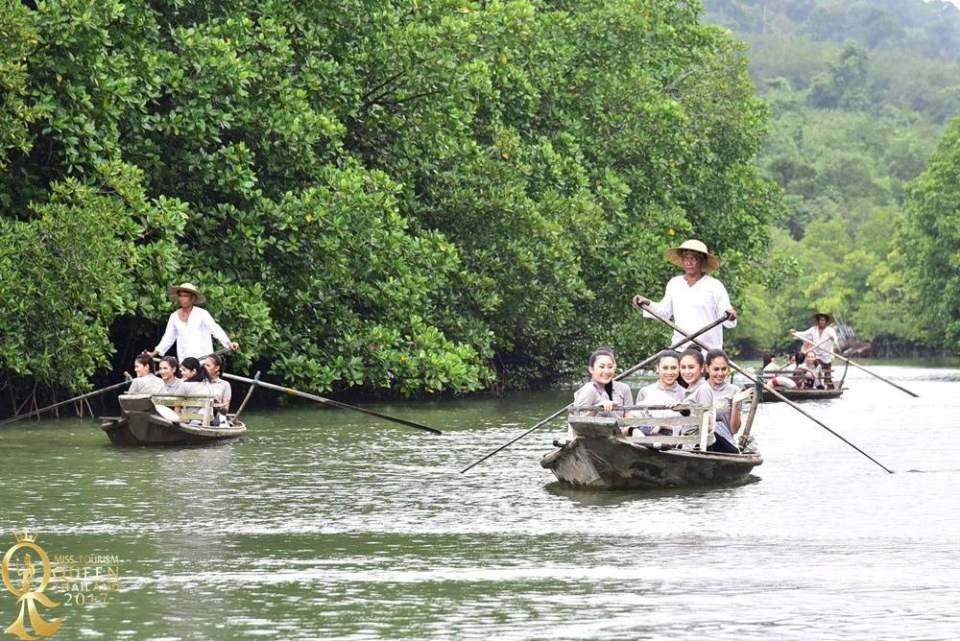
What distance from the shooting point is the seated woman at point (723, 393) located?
16.6 meters

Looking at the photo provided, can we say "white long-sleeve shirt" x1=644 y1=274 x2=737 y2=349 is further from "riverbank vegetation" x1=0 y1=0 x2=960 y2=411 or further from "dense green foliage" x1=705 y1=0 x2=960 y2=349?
"dense green foliage" x1=705 y1=0 x2=960 y2=349

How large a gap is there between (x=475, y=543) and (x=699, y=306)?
5.32m

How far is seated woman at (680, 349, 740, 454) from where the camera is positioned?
16.0 metres

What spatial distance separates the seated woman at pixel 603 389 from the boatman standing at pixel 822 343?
1850 cm

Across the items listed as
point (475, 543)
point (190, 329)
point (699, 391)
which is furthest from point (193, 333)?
point (475, 543)

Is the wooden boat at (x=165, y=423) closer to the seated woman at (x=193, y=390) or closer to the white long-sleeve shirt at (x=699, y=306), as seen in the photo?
the seated woman at (x=193, y=390)

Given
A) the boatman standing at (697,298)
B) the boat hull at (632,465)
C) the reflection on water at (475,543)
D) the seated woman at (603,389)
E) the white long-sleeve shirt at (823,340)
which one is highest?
the boatman standing at (697,298)

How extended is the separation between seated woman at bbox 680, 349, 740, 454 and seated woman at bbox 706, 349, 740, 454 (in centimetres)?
5

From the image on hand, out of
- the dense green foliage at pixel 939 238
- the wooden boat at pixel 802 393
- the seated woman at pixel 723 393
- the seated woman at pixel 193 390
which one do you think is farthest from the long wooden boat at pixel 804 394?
the dense green foliage at pixel 939 238

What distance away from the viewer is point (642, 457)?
50.6 ft

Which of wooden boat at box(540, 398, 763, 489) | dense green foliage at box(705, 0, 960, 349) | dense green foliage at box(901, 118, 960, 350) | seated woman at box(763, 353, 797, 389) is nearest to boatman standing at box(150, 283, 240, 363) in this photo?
wooden boat at box(540, 398, 763, 489)

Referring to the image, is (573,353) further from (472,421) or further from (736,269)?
(472,421)

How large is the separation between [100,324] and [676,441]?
10.3 meters

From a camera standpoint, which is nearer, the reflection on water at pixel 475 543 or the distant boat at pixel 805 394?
the reflection on water at pixel 475 543
